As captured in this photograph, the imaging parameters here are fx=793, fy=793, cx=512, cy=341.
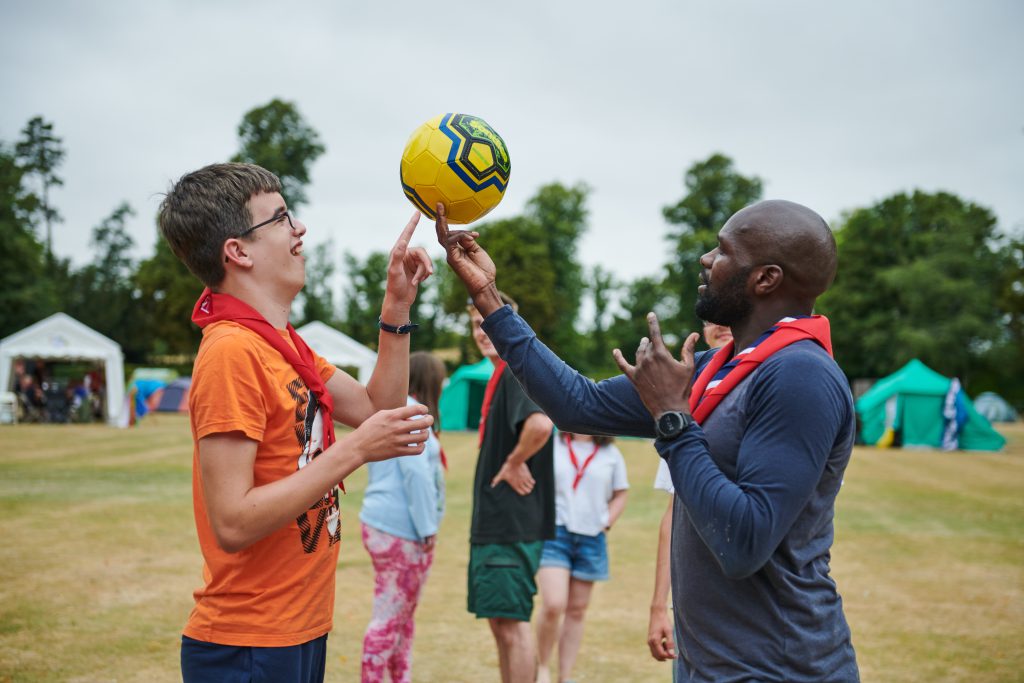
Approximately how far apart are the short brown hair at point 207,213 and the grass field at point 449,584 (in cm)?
448

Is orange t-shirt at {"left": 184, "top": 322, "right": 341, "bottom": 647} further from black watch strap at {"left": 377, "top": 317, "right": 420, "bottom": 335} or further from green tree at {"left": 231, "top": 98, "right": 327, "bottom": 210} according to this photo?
green tree at {"left": 231, "top": 98, "right": 327, "bottom": 210}

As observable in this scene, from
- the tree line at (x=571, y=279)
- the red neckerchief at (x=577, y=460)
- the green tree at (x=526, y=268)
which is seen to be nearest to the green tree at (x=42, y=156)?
the tree line at (x=571, y=279)

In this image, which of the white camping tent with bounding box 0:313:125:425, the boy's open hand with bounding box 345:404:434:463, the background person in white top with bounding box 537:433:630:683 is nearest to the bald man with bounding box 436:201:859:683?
the boy's open hand with bounding box 345:404:434:463

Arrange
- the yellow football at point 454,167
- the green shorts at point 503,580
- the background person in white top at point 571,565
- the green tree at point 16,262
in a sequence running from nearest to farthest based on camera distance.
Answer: the yellow football at point 454,167 → the green shorts at point 503,580 → the background person in white top at point 571,565 → the green tree at point 16,262

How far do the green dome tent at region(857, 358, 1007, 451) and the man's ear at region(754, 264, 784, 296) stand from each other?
2736 centimetres

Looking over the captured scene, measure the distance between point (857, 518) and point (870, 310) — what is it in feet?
156

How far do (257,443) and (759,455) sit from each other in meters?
1.44

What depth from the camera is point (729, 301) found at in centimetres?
248

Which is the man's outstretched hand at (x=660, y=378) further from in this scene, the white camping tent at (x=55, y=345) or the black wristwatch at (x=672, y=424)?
the white camping tent at (x=55, y=345)

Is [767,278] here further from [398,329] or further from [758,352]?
[398,329]

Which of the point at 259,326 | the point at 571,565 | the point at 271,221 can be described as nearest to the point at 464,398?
the point at 571,565

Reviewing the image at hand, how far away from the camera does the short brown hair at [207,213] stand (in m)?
2.59

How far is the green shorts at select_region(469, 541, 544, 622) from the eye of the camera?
16.6 ft

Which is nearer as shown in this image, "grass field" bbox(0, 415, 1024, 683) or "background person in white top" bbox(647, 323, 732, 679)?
"background person in white top" bbox(647, 323, 732, 679)
